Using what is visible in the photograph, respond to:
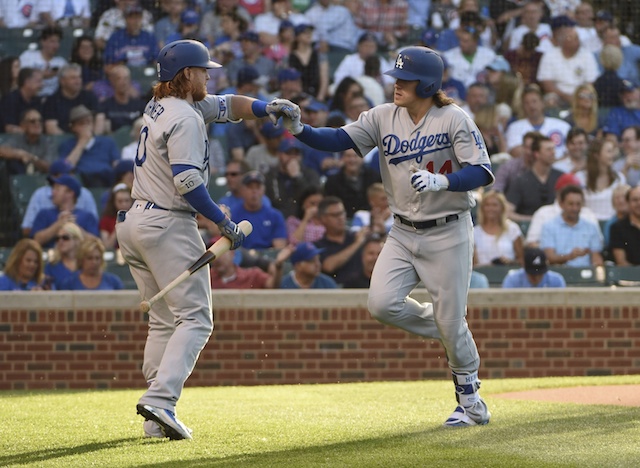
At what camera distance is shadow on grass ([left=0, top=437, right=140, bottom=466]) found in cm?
512

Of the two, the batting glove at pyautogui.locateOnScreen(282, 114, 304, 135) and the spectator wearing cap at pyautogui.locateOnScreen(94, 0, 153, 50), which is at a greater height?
the spectator wearing cap at pyautogui.locateOnScreen(94, 0, 153, 50)

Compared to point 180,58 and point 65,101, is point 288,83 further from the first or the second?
point 180,58

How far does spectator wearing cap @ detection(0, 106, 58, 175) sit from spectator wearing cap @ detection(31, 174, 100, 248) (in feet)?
2.87

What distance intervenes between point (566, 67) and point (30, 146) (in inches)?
237

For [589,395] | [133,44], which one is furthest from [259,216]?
[589,395]

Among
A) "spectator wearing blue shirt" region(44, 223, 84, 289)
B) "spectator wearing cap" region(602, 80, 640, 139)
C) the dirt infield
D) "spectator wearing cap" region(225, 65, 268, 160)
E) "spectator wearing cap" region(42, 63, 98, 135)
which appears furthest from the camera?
"spectator wearing cap" region(602, 80, 640, 139)

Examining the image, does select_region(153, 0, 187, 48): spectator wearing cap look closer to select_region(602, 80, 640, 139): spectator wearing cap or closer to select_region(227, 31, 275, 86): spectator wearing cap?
select_region(227, 31, 275, 86): spectator wearing cap

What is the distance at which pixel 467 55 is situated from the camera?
44.6 ft

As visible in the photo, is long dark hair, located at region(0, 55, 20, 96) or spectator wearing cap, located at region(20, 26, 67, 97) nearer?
long dark hair, located at region(0, 55, 20, 96)

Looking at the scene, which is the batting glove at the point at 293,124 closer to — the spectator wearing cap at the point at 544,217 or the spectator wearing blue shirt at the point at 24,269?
the spectator wearing blue shirt at the point at 24,269

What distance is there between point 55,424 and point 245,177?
4851 millimetres

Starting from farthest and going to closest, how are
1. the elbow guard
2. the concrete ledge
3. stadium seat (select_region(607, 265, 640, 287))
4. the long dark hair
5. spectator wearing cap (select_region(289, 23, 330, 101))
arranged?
spectator wearing cap (select_region(289, 23, 330, 101)), the long dark hair, stadium seat (select_region(607, 265, 640, 287)), the concrete ledge, the elbow guard

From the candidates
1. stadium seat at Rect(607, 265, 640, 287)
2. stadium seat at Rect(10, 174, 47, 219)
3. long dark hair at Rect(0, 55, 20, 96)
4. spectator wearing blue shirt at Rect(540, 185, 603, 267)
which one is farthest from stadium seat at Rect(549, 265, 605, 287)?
long dark hair at Rect(0, 55, 20, 96)

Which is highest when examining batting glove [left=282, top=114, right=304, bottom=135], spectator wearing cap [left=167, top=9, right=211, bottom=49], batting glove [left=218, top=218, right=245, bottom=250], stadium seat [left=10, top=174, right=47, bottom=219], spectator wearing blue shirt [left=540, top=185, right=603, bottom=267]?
spectator wearing cap [left=167, top=9, right=211, bottom=49]
